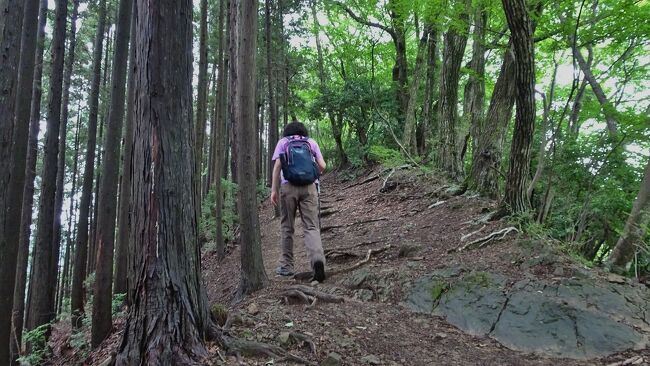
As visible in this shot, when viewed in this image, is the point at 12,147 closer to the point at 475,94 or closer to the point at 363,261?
the point at 363,261

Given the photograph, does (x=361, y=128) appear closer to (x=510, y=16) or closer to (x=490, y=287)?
(x=510, y=16)

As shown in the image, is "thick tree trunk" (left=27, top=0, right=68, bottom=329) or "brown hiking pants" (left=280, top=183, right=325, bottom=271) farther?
"thick tree trunk" (left=27, top=0, right=68, bottom=329)

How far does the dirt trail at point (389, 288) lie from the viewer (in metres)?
3.52

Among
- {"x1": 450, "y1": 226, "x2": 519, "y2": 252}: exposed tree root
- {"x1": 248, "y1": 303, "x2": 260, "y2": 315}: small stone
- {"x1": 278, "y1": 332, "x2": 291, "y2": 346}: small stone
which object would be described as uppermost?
{"x1": 450, "y1": 226, "x2": 519, "y2": 252}: exposed tree root

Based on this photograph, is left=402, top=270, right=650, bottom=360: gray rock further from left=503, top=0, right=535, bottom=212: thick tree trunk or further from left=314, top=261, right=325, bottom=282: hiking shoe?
left=503, top=0, right=535, bottom=212: thick tree trunk

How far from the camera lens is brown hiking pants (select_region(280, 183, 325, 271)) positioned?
546cm

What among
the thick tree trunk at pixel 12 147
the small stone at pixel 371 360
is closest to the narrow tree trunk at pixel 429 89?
A: the thick tree trunk at pixel 12 147

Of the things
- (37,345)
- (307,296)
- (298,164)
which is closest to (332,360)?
(307,296)

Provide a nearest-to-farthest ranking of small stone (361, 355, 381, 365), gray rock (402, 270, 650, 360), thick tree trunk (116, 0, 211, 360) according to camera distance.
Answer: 1. thick tree trunk (116, 0, 211, 360)
2. small stone (361, 355, 381, 365)
3. gray rock (402, 270, 650, 360)

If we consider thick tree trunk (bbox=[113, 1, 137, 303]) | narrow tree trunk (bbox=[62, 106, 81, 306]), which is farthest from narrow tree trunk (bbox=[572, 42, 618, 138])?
narrow tree trunk (bbox=[62, 106, 81, 306])

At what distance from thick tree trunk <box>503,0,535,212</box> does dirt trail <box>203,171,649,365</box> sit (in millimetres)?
551

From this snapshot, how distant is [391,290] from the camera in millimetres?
5008

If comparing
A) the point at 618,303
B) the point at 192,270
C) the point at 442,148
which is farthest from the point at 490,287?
the point at 442,148

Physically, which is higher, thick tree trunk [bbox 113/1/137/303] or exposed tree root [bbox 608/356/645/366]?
thick tree trunk [bbox 113/1/137/303]
